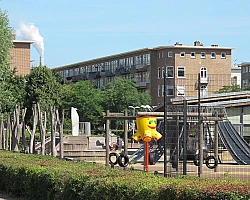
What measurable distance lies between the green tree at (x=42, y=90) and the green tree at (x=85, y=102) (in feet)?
151

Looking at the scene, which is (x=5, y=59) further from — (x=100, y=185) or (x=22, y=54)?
(x=22, y=54)

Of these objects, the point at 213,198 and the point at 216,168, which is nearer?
the point at 213,198

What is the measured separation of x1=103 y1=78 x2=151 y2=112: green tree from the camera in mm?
83125

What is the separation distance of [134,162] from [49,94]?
635cm

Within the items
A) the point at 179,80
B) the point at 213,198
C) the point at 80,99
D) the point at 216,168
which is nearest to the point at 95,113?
the point at 80,99

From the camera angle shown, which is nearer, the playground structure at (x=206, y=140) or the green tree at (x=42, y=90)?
the playground structure at (x=206, y=140)

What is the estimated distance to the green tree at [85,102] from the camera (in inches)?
3228

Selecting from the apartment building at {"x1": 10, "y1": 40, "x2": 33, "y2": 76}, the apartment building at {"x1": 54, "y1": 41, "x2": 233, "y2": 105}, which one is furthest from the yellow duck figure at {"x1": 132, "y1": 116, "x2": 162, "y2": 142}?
the apartment building at {"x1": 10, "y1": 40, "x2": 33, "y2": 76}

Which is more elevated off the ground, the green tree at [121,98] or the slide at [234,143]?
the green tree at [121,98]

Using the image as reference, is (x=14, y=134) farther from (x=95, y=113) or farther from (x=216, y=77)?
(x=95, y=113)

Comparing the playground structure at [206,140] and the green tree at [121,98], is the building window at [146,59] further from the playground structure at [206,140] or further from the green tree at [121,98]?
the playground structure at [206,140]

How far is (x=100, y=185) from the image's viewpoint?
11.4 metres

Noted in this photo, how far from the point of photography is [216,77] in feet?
52.0

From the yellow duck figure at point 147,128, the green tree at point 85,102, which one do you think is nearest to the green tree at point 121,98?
the green tree at point 85,102
